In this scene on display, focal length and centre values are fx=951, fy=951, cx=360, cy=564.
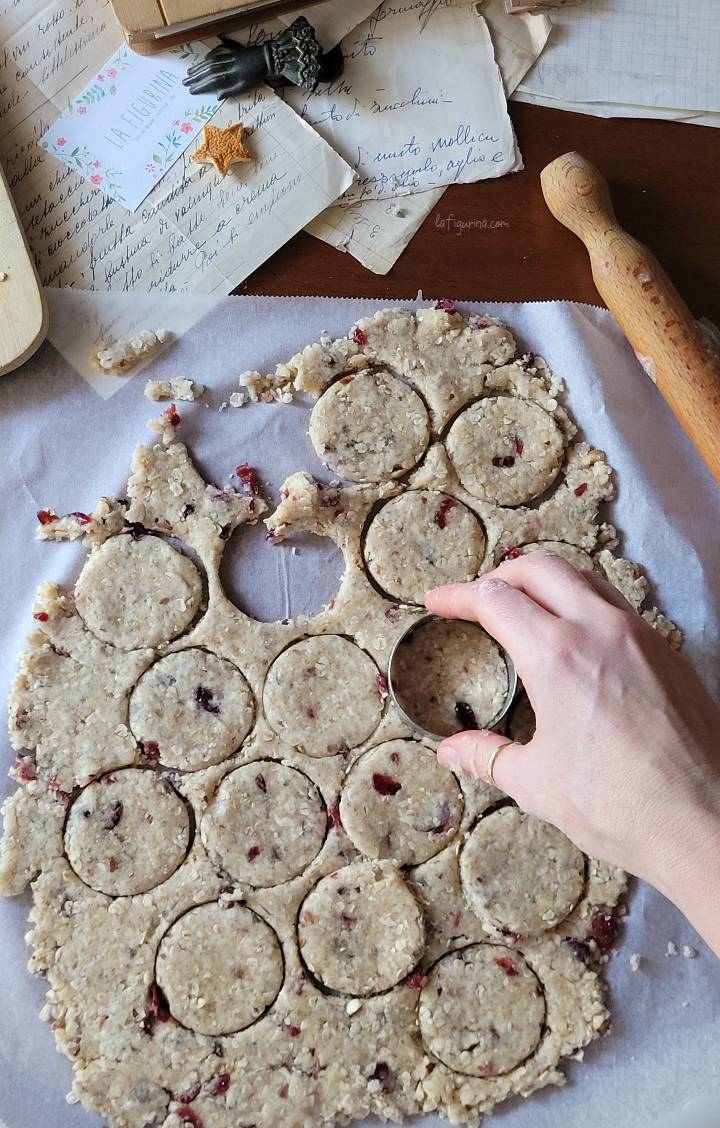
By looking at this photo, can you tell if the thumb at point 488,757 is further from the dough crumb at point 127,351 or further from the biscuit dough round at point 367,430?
the dough crumb at point 127,351

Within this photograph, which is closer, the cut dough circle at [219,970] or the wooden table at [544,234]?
the cut dough circle at [219,970]

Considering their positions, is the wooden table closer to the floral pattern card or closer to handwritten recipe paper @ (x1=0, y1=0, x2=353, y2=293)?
handwritten recipe paper @ (x1=0, y1=0, x2=353, y2=293)

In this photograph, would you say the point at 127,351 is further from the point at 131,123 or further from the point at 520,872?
the point at 520,872

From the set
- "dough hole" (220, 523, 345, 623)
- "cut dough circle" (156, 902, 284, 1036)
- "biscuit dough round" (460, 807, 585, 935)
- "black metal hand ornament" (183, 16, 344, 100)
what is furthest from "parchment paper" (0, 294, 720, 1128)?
"black metal hand ornament" (183, 16, 344, 100)

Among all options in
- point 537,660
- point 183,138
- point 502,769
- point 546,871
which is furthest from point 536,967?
point 183,138

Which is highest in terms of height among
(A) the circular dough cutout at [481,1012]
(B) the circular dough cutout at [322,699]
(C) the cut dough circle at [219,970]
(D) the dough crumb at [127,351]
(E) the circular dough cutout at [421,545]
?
(D) the dough crumb at [127,351]

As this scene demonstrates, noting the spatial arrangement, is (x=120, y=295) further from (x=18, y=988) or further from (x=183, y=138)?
(x=18, y=988)

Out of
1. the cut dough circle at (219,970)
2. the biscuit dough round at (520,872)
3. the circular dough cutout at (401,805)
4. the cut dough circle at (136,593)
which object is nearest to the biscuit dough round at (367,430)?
the cut dough circle at (136,593)
